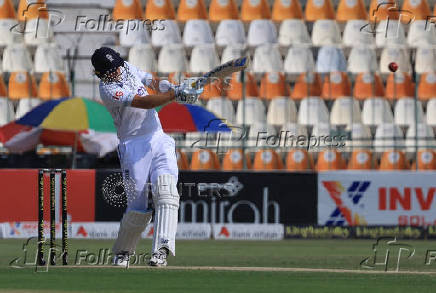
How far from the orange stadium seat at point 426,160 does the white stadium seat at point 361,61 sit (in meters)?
3.32

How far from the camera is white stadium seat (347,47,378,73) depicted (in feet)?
78.7

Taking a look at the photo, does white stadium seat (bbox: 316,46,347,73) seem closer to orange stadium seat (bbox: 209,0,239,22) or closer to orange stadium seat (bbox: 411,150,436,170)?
orange stadium seat (bbox: 209,0,239,22)

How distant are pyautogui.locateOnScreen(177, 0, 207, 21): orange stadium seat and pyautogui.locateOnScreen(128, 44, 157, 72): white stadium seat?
4.41 ft

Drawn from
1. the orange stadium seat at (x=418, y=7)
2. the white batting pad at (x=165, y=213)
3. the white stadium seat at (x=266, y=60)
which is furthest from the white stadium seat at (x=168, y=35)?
the white batting pad at (x=165, y=213)

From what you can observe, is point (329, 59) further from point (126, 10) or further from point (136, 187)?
point (136, 187)

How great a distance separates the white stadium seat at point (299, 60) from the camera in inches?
941

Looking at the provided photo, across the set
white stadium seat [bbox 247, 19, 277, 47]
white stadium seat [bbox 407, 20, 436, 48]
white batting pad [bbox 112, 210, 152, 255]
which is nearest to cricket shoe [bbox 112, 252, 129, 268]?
white batting pad [bbox 112, 210, 152, 255]

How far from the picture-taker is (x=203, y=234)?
18.6m

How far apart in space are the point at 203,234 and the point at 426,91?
730 cm

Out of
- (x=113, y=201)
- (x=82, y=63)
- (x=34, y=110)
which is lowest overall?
(x=113, y=201)

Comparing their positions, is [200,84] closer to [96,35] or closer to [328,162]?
[328,162]

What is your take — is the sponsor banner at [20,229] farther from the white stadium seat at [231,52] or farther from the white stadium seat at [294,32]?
the white stadium seat at [294,32]

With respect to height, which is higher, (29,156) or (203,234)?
(29,156)

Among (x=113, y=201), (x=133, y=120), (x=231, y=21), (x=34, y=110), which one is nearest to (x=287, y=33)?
(x=231, y=21)
